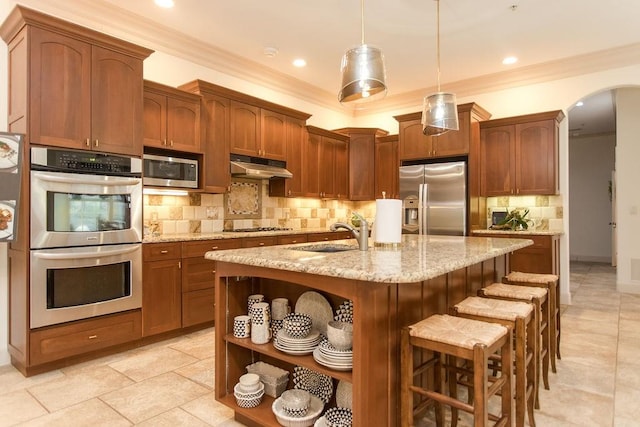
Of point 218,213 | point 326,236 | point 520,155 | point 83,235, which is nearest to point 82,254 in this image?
point 83,235

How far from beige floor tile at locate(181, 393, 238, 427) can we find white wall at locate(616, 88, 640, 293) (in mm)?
5859

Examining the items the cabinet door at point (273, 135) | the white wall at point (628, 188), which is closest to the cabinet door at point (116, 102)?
the cabinet door at point (273, 135)

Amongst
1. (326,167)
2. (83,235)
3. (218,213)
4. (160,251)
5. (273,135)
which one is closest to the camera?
(83,235)

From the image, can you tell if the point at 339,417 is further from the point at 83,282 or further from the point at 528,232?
the point at 528,232

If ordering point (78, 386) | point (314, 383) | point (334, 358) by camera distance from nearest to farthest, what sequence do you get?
1. point (334, 358)
2. point (314, 383)
3. point (78, 386)

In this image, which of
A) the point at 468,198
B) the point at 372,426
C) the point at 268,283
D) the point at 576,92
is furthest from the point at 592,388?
the point at 576,92

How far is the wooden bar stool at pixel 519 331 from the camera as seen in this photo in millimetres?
1882

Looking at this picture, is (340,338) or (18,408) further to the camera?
(18,408)

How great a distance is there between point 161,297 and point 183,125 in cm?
169

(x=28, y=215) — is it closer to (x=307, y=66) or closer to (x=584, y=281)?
(x=307, y=66)

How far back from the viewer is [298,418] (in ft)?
6.12

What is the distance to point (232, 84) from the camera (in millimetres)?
4848

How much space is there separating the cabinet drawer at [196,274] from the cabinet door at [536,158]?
4.01 meters

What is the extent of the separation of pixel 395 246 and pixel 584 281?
5575 mm
